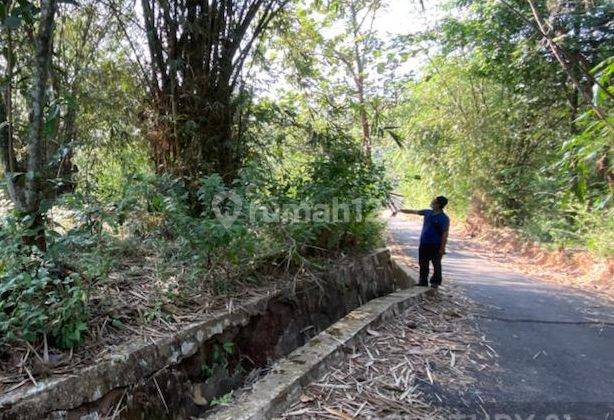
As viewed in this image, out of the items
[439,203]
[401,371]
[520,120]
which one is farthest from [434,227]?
[520,120]

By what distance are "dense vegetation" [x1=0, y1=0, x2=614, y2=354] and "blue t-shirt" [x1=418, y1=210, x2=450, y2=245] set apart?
2.21 ft

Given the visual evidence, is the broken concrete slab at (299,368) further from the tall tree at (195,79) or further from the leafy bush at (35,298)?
the tall tree at (195,79)

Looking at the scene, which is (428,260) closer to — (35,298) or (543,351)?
(543,351)

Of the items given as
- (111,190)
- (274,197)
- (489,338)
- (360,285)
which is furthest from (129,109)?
(489,338)

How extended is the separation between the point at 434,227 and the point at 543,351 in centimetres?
209

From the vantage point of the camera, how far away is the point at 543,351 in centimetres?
385

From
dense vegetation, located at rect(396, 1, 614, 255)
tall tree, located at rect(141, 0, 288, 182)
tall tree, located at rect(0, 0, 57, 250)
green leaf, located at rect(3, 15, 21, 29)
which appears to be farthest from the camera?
dense vegetation, located at rect(396, 1, 614, 255)

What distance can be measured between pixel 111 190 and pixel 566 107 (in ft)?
30.5

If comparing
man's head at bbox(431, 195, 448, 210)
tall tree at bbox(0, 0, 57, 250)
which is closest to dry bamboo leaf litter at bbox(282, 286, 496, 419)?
man's head at bbox(431, 195, 448, 210)

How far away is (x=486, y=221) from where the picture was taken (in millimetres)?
13500

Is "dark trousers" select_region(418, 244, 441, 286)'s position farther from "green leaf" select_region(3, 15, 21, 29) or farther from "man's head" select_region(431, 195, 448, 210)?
"green leaf" select_region(3, 15, 21, 29)

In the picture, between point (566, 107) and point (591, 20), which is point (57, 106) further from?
point (566, 107)

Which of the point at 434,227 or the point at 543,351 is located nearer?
the point at 543,351

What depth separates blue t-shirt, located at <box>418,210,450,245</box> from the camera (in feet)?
18.2
